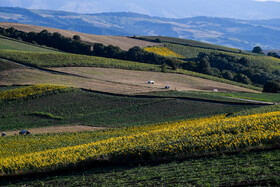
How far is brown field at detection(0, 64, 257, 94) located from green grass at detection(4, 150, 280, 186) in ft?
134

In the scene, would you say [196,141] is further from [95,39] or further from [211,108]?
[95,39]

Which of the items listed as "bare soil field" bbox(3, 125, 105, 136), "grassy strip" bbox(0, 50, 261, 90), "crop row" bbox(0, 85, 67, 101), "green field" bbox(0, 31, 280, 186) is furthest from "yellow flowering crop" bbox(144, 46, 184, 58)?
"bare soil field" bbox(3, 125, 105, 136)

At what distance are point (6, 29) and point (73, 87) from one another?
77.5 m

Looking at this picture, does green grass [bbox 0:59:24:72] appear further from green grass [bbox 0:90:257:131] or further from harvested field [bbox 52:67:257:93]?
green grass [bbox 0:90:257:131]

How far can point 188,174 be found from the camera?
2341 cm

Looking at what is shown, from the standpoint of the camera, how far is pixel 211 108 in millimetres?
56219

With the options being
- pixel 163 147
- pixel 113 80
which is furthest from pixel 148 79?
pixel 163 147

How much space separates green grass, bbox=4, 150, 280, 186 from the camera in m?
21.4

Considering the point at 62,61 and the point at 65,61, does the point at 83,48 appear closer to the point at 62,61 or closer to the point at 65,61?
the point at 65,61

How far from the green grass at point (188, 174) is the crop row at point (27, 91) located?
37781 millimetres

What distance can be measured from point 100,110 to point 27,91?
636 inches

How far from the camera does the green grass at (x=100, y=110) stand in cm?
5266

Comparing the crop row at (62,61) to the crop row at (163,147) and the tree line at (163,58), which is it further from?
the crop row at (163,147)

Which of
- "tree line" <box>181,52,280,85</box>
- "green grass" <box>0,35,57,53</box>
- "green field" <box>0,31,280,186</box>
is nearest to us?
"green field" <box>0,31,280,186</box>
